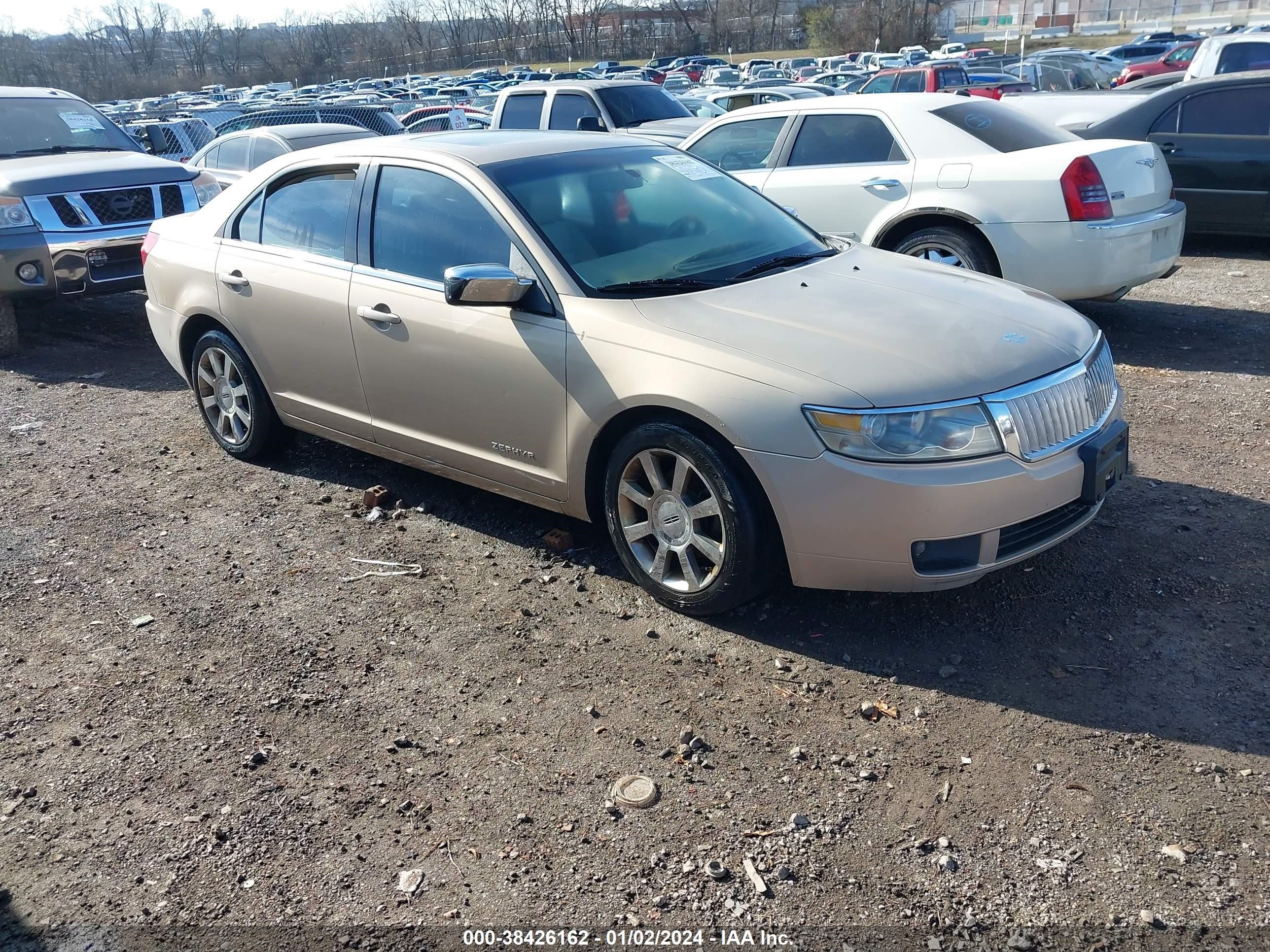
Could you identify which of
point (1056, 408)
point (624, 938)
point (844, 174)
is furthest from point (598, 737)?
point (844, 174)

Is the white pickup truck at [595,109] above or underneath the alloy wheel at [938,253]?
above

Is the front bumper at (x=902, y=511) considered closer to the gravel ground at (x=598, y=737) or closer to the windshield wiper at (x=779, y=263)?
the gravel ground at (x=598, y=737)

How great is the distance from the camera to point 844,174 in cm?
768

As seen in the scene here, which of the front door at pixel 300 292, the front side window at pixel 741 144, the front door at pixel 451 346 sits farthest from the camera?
the front side window at pixel 741 144

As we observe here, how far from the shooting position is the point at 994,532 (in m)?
3.55

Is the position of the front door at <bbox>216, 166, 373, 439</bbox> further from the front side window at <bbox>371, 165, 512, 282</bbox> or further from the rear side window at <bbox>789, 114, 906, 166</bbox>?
the rear side window at <bbox>789, 114, 906, 166</bbox>

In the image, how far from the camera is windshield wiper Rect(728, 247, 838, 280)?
4.40m

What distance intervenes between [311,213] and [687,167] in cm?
182

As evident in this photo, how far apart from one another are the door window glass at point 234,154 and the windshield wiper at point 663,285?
8.58 m

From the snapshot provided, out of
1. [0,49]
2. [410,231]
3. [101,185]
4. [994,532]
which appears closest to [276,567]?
[410,231]

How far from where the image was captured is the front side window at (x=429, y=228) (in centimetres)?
441

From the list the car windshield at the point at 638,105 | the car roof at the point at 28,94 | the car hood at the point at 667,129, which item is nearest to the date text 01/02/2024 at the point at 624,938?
the car roof at the point at 28,94

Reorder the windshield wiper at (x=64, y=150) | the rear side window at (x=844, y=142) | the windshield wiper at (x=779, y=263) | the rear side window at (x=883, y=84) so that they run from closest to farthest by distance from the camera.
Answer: the windshield wiper at (x=779, y=263)
the rear side window at (x=844, y=142)
the windshield wiper at (x=64, y=150)
the rear side window at (x=883, y=84)

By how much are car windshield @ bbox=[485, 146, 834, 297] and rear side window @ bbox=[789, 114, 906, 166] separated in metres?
2.93
